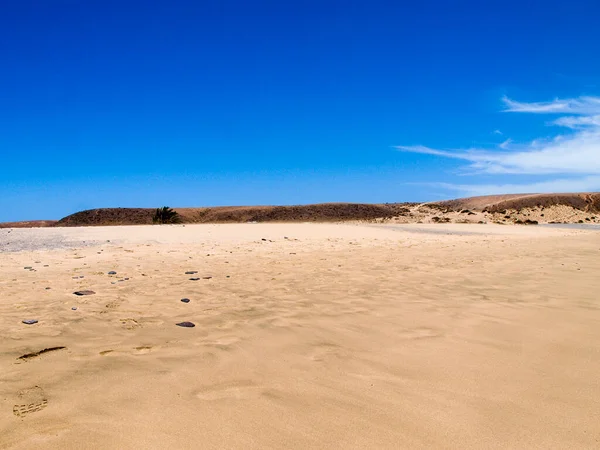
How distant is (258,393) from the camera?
242 cm

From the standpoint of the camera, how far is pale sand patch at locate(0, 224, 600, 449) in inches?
78.7

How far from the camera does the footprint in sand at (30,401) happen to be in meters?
Answer: 2.14

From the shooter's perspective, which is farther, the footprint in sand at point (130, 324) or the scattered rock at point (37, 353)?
the footprint in sand at point (130, 324)

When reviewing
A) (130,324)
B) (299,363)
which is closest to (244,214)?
(130,324)

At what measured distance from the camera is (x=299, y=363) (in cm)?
293

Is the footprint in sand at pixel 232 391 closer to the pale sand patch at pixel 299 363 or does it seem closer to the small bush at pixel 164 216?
the pale sand patch at pixel 299 363

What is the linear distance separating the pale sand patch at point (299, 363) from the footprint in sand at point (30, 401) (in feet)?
0.03

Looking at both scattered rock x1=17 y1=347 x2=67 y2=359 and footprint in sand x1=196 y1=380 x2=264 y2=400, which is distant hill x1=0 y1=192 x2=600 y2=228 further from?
footprint in sand x1=196 y1=380 x2=264 y2=400

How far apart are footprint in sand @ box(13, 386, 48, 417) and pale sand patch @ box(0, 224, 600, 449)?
0.01 m

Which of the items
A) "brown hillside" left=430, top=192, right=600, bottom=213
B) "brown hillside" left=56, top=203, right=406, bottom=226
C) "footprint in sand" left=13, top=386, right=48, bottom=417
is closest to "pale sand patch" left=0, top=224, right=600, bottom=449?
"footprint in sand" left=13, top=386, right=48, bottom=417

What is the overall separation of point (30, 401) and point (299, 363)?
1.63m

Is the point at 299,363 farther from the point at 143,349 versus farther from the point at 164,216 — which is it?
the point at 164,216

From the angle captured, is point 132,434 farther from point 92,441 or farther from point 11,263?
point 11,263

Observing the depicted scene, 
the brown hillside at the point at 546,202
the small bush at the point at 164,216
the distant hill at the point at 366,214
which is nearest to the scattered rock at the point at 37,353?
the small bush at the point at 164,216
